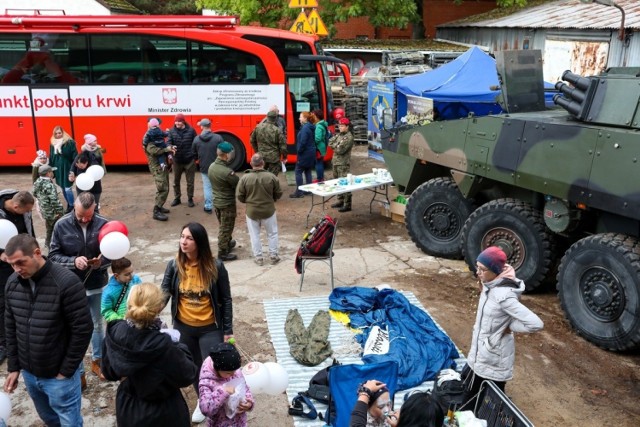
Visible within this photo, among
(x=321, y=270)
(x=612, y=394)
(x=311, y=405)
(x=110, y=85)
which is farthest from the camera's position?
(x=110, y=85)

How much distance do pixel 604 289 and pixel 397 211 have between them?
4.59 meters

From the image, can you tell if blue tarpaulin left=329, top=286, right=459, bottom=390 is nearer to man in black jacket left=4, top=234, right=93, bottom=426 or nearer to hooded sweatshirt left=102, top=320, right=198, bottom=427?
hooded sweatshirt left=102, top=320, right=198, bottom=427

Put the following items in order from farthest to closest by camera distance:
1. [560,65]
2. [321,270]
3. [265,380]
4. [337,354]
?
[560,65] < [321,270] < [337,354] < [265,380]

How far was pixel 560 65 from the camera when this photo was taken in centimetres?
1611

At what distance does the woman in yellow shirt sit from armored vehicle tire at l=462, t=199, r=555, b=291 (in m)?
4.20

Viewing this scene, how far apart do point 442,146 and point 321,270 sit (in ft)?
7.90

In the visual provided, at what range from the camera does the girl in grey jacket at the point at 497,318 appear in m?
4.66

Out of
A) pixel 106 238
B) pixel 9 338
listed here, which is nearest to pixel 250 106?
pixel 106 238

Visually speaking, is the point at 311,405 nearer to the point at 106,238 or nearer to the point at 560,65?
the point at 106,238

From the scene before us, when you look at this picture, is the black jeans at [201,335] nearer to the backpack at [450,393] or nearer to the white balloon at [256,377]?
the white balloon at [256,377]

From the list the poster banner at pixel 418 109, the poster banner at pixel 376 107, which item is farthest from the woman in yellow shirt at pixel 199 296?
the poster banner at pixel 376 107

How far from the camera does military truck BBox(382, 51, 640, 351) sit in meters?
6.49

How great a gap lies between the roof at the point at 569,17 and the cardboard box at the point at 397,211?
6.85m

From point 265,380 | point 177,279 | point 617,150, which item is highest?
point 617,150
